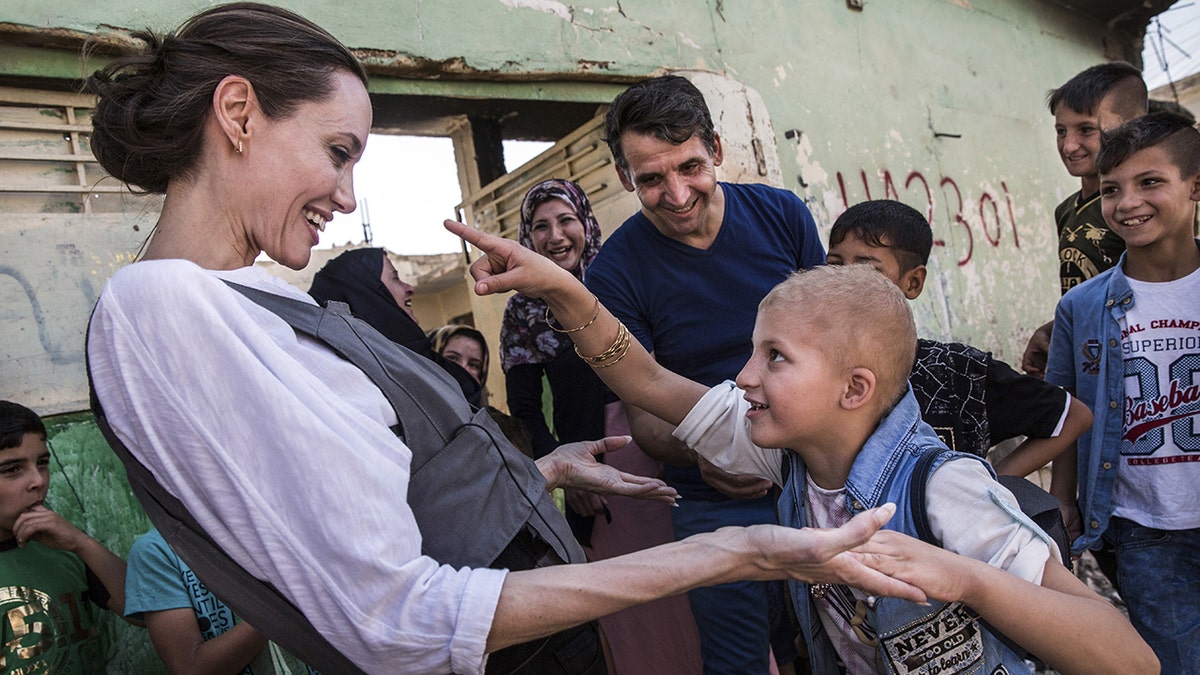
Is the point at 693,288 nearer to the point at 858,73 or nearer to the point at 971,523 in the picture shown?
the point at 971,523

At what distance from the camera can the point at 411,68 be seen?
3350 millimetres

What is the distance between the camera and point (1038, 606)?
123cm

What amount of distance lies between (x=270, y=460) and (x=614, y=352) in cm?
103

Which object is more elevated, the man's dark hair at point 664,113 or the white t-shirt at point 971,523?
the man's dark hair at point 664,113

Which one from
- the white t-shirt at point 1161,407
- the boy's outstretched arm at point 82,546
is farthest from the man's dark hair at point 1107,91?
the boy's outstretched arm at point 82,546

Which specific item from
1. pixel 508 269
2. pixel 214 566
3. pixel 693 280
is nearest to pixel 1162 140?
pixel 693 280

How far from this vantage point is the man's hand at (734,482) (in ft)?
6.86

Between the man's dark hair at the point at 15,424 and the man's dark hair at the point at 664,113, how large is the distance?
6.25 feet

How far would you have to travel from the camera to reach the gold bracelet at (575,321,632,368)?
190 cm

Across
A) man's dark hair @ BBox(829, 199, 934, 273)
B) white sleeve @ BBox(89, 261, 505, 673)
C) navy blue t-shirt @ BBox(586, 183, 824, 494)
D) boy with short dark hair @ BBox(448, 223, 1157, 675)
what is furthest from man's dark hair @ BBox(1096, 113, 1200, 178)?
white sleeve @ BBox(89, 261, 505, 673)

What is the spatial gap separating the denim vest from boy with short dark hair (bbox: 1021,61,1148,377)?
2.02 metres

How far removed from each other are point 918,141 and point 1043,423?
4110 mm

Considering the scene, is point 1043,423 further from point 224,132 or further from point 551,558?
point 224,132

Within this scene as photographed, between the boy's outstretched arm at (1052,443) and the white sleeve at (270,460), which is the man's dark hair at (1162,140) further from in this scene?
the white sleeve at (270,460)
